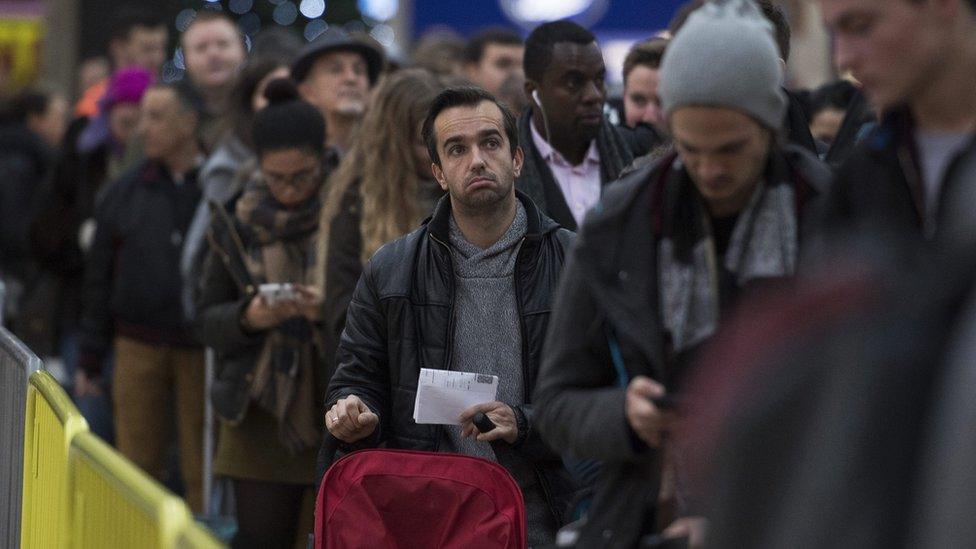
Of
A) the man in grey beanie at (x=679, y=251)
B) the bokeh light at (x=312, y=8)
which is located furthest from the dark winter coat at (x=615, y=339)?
the bokeh light at (x=312, y=8)

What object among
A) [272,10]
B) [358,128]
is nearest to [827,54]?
[272,10]

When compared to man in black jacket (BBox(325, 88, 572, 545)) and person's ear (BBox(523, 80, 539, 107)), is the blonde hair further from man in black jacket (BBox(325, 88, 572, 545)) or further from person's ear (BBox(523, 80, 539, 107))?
man in black jacket (BBox(325, 88, 572, 545))

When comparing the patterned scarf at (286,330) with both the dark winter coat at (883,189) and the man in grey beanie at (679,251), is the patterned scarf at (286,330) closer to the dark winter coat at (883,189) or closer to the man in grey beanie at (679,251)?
the man in grey beanie at (679,251)

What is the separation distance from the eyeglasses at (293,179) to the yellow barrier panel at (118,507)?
2.57 metres

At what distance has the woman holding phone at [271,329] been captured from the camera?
6.74 m

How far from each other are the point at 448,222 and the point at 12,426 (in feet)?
5.69

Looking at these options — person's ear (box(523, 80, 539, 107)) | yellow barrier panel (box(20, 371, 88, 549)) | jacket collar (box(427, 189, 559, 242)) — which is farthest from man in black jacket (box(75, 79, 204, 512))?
jacket collar (box(427, 189, 559, 242))

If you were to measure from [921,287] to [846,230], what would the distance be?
616 mm

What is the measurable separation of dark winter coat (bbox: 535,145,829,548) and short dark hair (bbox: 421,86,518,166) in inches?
71.6

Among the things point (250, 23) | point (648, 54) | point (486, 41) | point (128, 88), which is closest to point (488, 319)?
point (648, 54)

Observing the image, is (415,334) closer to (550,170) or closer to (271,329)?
(550,170)

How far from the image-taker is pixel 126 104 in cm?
1040

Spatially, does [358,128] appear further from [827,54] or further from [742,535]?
[827,54]

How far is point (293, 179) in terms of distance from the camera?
7.02m
